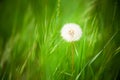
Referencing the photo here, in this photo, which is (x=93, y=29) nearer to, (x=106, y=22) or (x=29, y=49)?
(x=106, y=22)

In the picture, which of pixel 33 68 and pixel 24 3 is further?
pixel 24 3

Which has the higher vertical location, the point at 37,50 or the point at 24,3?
the point at 24,3

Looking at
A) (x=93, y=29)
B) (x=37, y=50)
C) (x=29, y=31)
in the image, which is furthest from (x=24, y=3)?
(x=93, y=29)

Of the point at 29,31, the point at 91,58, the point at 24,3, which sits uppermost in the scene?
the point at 24,3
